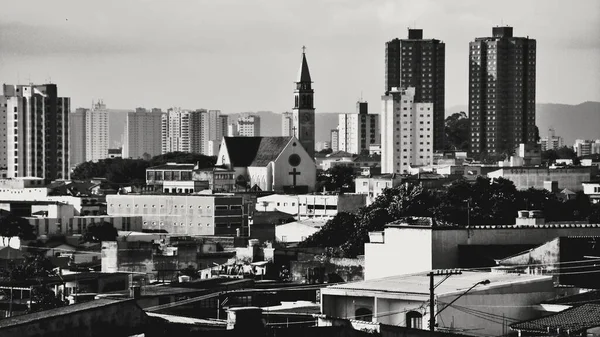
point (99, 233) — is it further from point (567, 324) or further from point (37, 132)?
point (37, 132)

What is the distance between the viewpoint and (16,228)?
6856 centimetres

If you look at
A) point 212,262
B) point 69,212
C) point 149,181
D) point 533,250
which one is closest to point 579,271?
point 533,250

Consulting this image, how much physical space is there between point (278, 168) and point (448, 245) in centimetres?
8090

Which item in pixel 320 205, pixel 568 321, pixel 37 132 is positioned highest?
pixel 37 132

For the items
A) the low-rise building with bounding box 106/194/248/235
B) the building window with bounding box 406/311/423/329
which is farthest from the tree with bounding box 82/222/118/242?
the building window with bounding box 406/311/423/329

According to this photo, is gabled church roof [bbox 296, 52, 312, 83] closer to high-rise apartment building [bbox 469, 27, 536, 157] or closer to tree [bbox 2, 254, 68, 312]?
high-rise apartment building [bbox 469, 27, 536, 157]

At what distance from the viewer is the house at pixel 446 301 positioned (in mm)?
25062

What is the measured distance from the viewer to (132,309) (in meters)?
19.8

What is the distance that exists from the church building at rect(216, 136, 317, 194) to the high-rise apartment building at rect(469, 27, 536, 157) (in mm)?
62241

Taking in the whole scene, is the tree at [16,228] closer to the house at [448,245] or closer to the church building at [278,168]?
the house at [448,245]

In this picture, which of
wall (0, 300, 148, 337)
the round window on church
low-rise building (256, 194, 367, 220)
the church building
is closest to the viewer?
wall (0, 300, 148, 337)

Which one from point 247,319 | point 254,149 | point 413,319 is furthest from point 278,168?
point 247,319

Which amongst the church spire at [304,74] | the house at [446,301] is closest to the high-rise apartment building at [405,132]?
the church spire at [304,74]

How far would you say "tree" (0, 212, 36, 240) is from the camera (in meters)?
67.9
